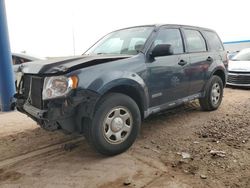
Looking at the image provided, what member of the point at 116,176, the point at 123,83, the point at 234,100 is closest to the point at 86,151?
the point at 116,176

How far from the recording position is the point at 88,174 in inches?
131

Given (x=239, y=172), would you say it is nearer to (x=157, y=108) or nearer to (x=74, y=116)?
(x=157, y=108)

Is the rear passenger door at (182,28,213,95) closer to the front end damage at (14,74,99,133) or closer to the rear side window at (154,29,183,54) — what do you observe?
the rear side window at (154,29,183,54)

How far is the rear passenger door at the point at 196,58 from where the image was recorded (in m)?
5.22

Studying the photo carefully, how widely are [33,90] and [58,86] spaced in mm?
592

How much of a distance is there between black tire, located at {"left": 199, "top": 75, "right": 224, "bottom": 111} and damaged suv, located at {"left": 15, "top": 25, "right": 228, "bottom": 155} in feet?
1.43

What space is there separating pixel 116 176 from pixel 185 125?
2360mm

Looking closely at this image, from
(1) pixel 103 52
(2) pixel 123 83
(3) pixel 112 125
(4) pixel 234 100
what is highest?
(1) pixel 103 52

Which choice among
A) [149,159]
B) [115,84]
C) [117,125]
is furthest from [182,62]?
[149,159]

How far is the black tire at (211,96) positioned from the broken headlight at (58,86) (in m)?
3.46

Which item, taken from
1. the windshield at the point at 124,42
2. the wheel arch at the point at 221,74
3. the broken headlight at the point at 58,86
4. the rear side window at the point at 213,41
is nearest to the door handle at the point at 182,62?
the windshield at the point at 124,42

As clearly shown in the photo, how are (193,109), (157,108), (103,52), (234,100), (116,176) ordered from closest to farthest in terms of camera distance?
(116,176) < (157,108) < (103,52) < (193,109) < (234,100)

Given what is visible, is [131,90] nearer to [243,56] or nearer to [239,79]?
[239,79]

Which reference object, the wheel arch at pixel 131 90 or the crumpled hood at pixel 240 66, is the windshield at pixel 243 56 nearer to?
the crumpled hood at pixel 240 66
